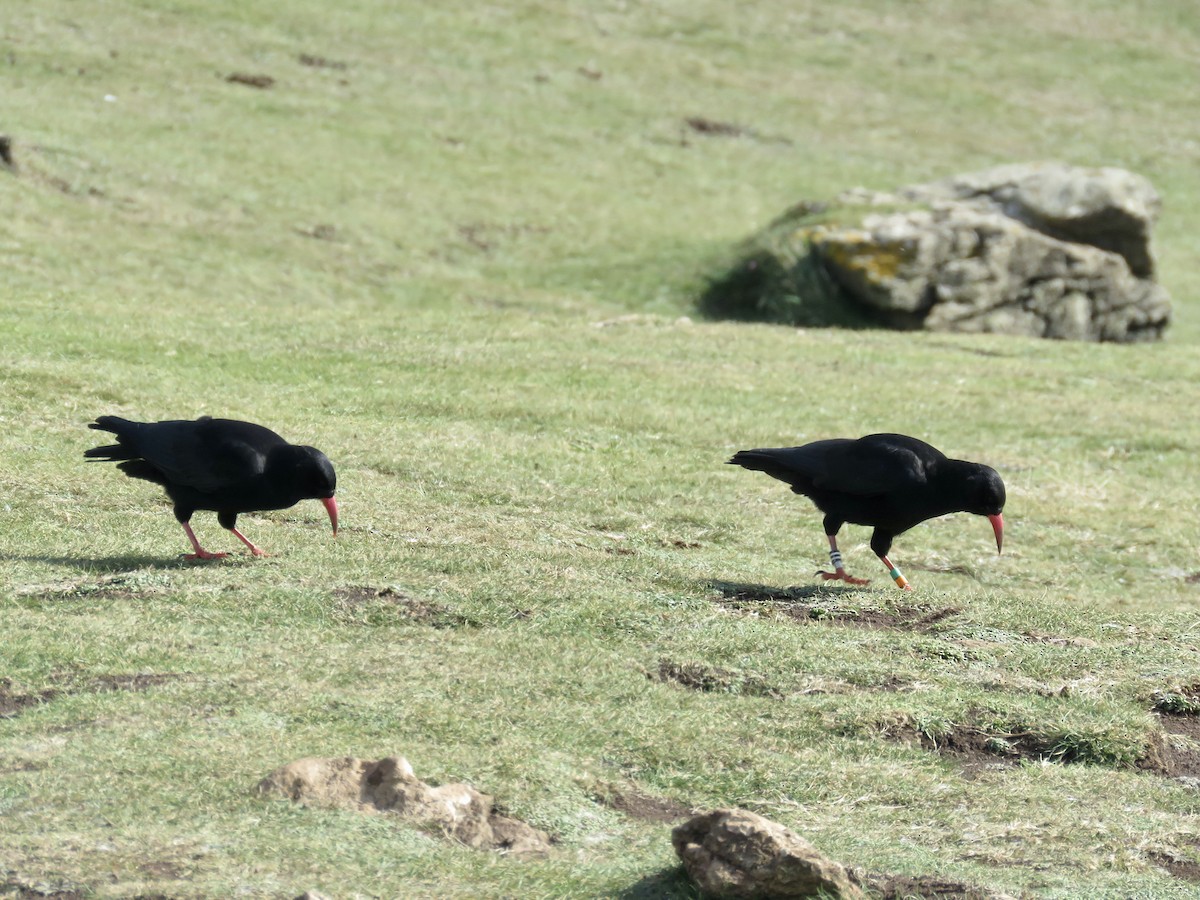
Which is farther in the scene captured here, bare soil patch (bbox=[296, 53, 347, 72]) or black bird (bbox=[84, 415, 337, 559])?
bare soil patch (bbox=[296, 53, 347, 72])

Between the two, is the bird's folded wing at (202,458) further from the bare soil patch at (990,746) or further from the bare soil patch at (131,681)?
the bare soil patch at (990,746)

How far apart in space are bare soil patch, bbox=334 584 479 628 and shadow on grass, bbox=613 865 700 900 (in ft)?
11.8

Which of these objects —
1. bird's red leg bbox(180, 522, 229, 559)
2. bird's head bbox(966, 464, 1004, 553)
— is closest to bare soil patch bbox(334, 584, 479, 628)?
bird's red leg bbox(180, 522, 229, 559)

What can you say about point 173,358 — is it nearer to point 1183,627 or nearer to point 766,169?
point 1183,627

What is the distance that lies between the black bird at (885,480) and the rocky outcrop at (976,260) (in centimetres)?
1560

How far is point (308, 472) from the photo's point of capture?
34.8 feet

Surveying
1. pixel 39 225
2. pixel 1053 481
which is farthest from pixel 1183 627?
pixel 39 225

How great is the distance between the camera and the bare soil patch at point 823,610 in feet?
35.3

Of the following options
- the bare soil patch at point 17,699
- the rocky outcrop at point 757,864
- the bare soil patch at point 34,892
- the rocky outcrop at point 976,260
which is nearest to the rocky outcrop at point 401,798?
the rocky outcrop at point 757,864

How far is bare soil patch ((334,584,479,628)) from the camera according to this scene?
984 cm

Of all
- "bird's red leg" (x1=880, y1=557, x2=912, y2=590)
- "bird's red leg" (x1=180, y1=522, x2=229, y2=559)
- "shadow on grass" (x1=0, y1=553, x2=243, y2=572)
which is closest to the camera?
"shadow on grass" (x1=0, y1=553, x2=243, y2=572)

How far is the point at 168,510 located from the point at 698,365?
10.6 m

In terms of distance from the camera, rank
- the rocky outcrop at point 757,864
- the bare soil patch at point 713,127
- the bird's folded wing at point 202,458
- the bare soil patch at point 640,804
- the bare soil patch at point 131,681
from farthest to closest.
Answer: the bare soil patch at point 713,127
the bird's folded wing at point 202,458
the bare soil patch at point 131,681
the bare soil patch at point 640,804
the rocky outcrop at point 757,864

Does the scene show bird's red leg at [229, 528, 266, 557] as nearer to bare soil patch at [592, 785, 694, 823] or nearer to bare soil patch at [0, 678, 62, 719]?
bare soil patch at [0, 678, 62, 719]
